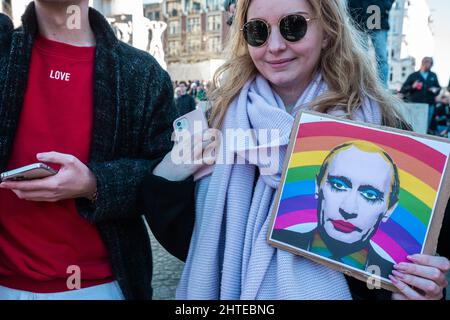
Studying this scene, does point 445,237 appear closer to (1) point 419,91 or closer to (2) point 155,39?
(1) point 419,91

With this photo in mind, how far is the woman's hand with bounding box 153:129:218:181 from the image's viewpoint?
61.7 inches

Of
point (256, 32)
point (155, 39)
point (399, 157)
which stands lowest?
point (399, 157)

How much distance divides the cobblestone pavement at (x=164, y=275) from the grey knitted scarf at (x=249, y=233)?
62.8 inches

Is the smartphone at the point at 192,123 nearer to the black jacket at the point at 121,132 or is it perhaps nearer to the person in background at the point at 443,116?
the black jacket at the point at 121,132

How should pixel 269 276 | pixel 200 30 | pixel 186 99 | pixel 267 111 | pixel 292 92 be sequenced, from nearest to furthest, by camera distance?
pixel 269 276
pixel 267 111
pixel 292 92
pixel 186 99
pixel 200 30

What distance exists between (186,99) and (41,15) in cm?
812

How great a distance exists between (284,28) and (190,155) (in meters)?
0.57

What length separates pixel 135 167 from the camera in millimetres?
1613

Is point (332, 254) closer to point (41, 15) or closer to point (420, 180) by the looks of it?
point (420, 180)

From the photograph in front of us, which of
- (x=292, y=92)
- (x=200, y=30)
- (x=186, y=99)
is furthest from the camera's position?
(x=200, y=30)

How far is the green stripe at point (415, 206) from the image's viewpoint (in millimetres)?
1226

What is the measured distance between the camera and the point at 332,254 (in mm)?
1319

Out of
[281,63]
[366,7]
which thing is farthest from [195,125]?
[366,7]
